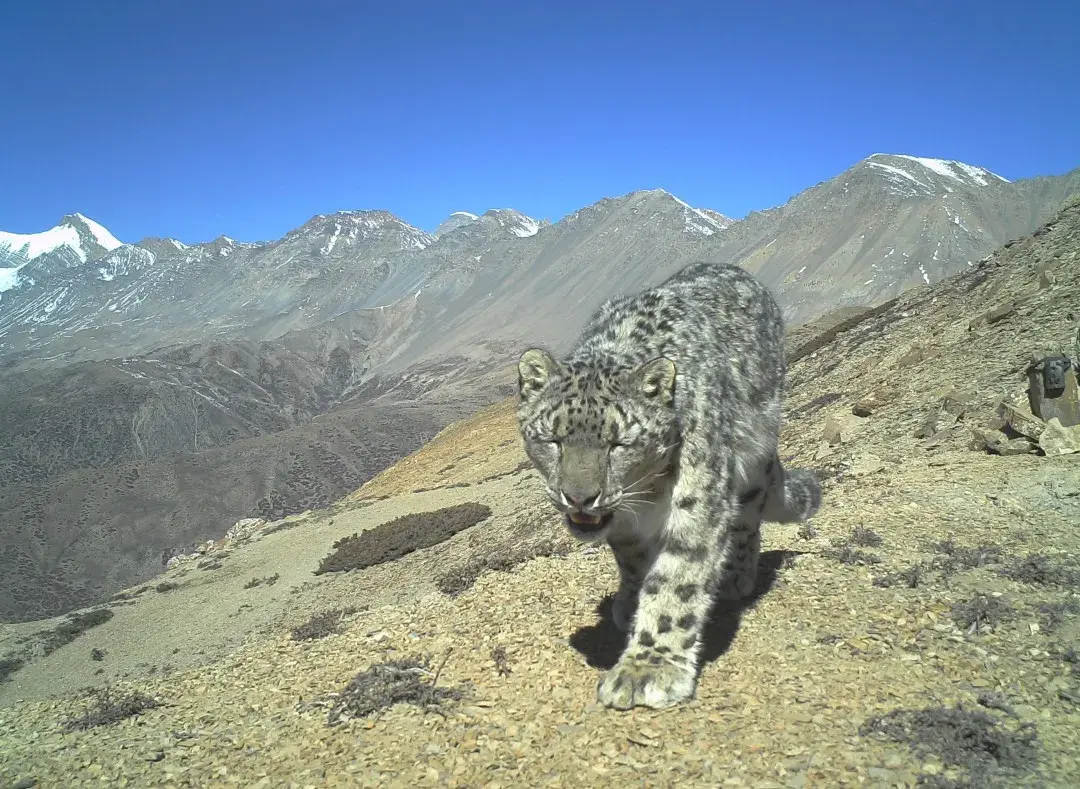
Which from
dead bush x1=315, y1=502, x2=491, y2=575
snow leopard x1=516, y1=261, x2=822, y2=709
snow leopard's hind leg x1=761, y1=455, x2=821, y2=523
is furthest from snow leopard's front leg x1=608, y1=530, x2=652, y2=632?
dead bush x1=315, y1=502, x2=491, y2=575

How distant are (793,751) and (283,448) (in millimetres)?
122361

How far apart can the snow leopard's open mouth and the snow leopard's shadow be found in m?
2.05

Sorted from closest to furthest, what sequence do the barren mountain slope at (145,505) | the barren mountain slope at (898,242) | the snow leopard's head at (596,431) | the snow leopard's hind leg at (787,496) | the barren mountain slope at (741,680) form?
the barren mountain slope at (741,680) < the snow leopard's head at (596,431) < the snow leopard's hind leg at (787,496) < the barren mountain slope at (145,505) < the barren mountain slope at (898,242)

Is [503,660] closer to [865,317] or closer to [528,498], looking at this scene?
[528,498]

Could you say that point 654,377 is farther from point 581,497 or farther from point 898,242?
point 898,242

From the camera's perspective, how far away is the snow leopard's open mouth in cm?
480

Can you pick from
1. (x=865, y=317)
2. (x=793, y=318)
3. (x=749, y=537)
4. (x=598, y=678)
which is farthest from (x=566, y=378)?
(x=793, y=318)

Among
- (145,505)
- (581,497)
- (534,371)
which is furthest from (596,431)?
(145,505)

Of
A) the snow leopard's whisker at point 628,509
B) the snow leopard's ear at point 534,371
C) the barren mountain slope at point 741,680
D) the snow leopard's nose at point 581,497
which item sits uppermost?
the snow leopard's ear at point 534,371

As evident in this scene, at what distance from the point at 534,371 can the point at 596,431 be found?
0.82m

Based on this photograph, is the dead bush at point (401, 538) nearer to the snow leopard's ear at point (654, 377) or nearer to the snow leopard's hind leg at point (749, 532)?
the snow leopard's hind leg at point (749, 532)

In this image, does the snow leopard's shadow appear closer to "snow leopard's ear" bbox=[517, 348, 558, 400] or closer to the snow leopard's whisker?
the snow leopard's whisker

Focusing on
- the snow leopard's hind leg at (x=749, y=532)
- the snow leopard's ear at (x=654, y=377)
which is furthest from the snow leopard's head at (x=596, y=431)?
the snow leopard's hind leg at (x=749, y=532)

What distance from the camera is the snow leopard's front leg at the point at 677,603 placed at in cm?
532
